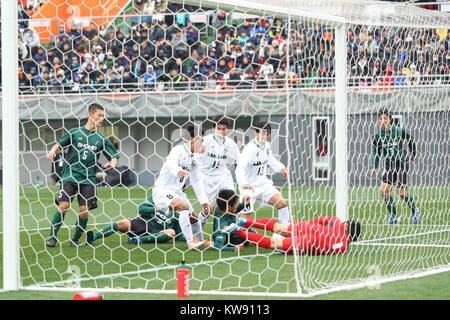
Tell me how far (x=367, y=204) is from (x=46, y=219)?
5.65 metres

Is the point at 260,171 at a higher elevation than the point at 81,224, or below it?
higher

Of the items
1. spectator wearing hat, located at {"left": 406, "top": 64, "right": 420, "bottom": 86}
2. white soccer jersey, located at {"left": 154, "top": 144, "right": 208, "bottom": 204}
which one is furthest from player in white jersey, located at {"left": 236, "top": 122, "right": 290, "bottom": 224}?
spectator wearing hat, located at {"left": 406, "top": 64, "right": 420, "bottom": 86}

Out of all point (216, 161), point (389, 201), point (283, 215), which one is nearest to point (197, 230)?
point (216, 161)

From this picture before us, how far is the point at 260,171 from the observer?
378 inches

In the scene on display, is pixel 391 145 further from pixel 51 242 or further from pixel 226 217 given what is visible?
pixel 51 242

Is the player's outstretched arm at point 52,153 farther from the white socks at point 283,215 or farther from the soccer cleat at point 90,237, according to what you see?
the white socks at point 283,215

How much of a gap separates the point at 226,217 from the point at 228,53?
5.86m

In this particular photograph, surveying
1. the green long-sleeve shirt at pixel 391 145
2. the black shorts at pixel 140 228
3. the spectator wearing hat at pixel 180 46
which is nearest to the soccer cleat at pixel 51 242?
the black shorts at pixel 140 228

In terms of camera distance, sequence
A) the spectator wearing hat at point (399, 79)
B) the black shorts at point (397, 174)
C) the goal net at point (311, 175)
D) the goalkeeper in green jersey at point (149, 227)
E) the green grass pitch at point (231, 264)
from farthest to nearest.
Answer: the spectator wearing hat at point (399, 79) < the black shorts at point (397, 174) < the goalkeeper in green jersey at point (149, 227) < the goal net at point (311, 175) < the green grass pitch at point (231, 264)

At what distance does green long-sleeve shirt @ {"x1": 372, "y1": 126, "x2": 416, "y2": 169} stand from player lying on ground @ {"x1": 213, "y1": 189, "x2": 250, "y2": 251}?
300 centimetres

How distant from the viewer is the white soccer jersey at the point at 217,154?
9453 mm

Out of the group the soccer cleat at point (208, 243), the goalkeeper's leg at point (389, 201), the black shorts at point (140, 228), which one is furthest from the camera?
the goalkeeper's leg at point (389, 201)

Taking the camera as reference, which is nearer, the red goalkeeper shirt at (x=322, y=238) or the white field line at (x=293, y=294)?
the white field line at (x=293, y=294)

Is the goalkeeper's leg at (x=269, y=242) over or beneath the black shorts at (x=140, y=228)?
over
